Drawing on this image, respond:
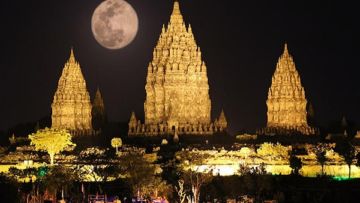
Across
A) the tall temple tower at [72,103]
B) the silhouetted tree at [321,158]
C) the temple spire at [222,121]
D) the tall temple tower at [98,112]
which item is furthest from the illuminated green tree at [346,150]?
the tall temple tower at [98,112]

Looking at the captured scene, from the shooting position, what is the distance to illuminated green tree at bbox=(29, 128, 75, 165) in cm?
10612

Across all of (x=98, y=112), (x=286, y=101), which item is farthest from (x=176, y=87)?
(x=98, y=112)

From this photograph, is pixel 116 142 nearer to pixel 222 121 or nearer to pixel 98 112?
pixel 222 121

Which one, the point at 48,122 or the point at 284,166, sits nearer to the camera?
the point at 284,166

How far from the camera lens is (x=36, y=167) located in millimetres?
99750

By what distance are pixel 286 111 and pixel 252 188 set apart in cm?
4212

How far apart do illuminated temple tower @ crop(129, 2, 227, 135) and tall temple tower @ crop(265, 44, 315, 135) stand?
6371mm

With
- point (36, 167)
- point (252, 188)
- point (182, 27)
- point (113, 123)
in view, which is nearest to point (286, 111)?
point (182, 27)

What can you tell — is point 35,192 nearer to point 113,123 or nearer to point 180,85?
point 180,85

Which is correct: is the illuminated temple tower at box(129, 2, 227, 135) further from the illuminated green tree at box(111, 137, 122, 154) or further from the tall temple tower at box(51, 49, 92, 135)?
the illuminated green tree at box(111, 137, 122, 154)

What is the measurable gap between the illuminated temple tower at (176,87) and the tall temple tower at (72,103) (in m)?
6.99

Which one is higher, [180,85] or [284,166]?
[180,85]

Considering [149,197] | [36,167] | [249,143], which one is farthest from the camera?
[249,143]

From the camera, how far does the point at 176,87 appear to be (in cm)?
12238
